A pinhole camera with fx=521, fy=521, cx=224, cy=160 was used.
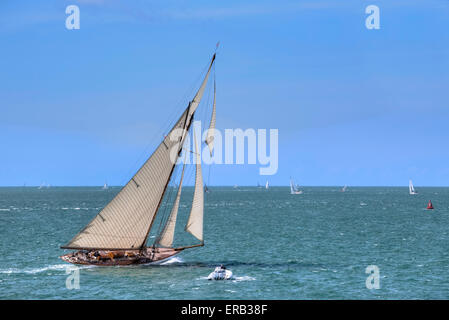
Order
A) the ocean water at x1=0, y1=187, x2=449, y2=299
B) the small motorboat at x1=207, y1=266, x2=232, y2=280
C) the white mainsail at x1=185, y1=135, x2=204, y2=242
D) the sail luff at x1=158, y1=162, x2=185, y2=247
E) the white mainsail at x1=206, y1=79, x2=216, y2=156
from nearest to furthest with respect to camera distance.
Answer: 1. the ocean water at x1=0, y1=187, x2=449, y2=299
2. the white mainsail at x1=206, y1=79, x2=216, y2=156
3. the small motorboat at x1=207, y1=266, x2=232, y2=280
4. the white mainsail at x1=185, y1=135, x2=204, y2=242
5. the sail luff at x1=158, y1=162, x2=185, y2=247

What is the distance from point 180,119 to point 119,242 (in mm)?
12427

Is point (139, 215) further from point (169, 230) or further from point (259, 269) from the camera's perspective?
point (259, 269)

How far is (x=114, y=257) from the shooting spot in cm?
4797

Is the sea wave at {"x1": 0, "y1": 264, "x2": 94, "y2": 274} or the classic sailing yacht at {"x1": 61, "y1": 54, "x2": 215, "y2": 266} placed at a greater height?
the classic sailing yacht at {"x1": 61, "y1": 54, "x2": 215, "y2": 266}

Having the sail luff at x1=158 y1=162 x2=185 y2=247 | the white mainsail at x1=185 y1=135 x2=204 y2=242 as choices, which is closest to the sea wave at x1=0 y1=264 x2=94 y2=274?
the sail luff at x1=158 y1=162 x2=185 y2=247

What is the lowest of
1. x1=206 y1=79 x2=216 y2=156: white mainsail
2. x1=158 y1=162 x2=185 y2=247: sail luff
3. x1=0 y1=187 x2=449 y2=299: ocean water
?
x1=0 y1=187 x2=449 y2=299: ocean water

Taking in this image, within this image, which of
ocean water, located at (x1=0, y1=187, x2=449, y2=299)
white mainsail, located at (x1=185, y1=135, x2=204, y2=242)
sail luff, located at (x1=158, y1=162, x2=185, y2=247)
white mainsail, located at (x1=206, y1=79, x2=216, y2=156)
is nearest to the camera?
ocean water, located at (x1=0, y1=187, x2=449, y2=299)

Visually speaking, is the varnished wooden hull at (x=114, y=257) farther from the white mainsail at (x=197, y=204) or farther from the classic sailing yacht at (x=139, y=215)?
the white mainsail at (x=197, y=204)

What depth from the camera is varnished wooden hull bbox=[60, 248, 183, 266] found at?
47.4 meters

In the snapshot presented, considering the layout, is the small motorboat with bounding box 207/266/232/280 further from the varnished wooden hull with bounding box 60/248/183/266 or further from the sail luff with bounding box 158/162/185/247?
the varnished wooden hull with bounding box 60/248/183/266

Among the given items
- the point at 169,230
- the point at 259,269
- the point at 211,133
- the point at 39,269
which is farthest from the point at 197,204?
the point at 39,269

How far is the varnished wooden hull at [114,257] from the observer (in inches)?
1865

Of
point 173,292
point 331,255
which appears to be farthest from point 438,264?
point 173,292
